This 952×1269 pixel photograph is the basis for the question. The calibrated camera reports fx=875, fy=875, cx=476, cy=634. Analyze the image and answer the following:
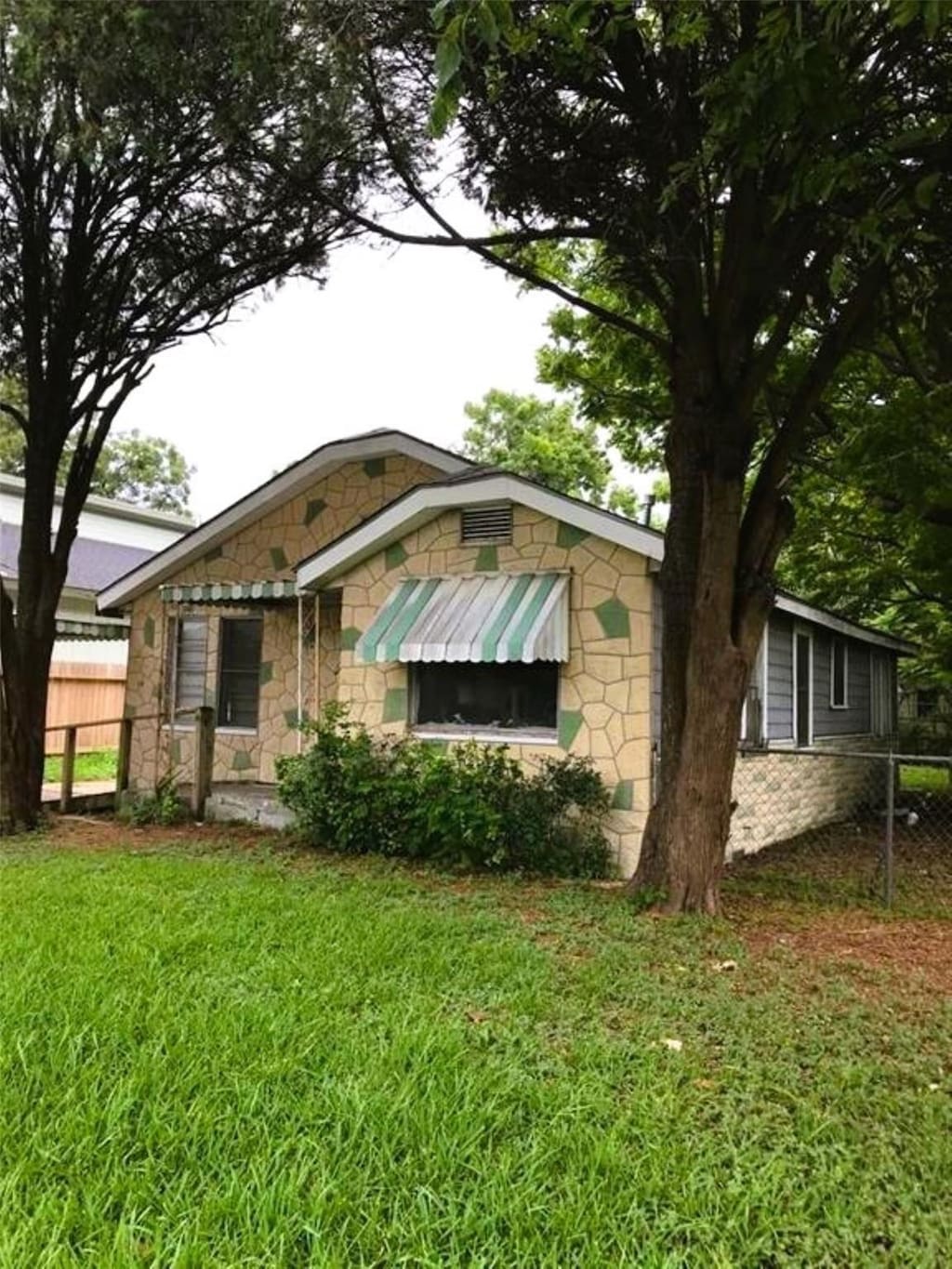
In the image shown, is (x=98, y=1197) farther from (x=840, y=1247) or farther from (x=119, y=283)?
(x=119, y=283)

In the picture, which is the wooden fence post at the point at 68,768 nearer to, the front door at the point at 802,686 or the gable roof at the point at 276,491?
the gable roof at the point at 276,491

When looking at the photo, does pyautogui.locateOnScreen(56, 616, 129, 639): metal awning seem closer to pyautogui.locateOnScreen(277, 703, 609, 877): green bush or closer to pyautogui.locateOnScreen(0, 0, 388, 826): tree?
pyautogui.locateOnScreen(0, 0, 388, 826): tree

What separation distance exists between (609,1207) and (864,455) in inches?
358

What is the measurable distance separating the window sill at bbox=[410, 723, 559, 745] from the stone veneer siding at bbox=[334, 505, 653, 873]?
71 mm

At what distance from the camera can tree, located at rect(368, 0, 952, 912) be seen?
562cm

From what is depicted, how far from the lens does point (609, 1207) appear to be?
2.67 metres

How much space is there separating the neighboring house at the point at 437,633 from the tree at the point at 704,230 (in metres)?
1.37

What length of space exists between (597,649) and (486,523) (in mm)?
1900

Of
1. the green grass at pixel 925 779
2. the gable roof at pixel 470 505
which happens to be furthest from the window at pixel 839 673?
the green grass at pixel 925 779

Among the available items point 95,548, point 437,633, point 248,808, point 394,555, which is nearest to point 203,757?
point 248,808

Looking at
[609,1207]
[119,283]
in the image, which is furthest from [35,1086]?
[119,283]

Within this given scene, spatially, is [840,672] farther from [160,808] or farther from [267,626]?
[160,808]

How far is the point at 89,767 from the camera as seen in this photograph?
54.9 feet

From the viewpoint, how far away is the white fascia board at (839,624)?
10.2 metres
